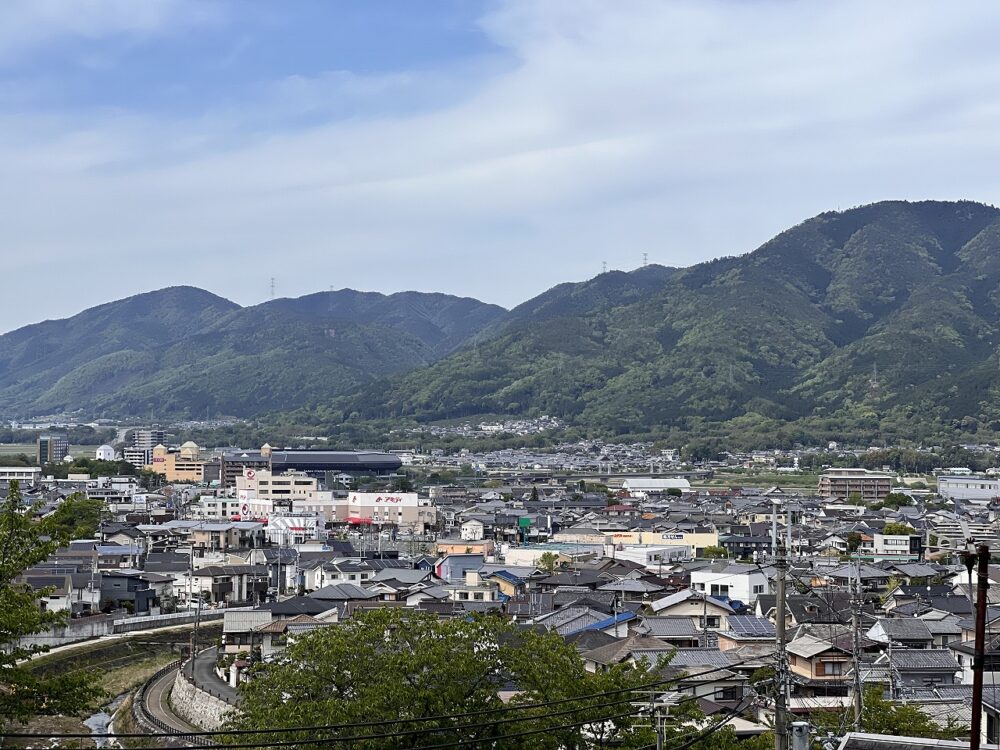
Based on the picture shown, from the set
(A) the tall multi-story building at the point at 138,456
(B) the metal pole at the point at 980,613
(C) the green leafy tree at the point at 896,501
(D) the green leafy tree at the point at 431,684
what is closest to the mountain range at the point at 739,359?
(A) the tall multi-story building at the point at 138,456

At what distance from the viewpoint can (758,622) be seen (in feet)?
64.1

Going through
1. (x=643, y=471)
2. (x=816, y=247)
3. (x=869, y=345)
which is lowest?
(x=643, y=471)

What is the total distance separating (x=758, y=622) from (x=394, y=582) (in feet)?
32.2

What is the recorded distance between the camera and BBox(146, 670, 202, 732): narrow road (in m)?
18.0

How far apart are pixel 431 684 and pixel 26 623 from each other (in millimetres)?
3439

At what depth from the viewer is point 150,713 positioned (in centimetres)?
1892

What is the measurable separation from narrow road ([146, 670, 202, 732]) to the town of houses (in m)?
1.01

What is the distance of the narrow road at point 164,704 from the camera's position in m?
18.0

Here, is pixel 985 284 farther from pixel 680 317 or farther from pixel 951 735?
pixel 951 735

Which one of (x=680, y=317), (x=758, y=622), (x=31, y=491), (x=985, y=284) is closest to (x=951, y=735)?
(x=758, y=622)

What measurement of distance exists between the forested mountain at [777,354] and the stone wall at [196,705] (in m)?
69.2

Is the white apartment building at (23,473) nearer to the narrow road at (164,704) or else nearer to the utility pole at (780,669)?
the narrow road at (164,704)

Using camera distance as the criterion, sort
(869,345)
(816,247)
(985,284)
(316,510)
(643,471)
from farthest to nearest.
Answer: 1. (816,247)
2. (985,284)
3. (869,345)
4. (643,471)
5. (316,510)

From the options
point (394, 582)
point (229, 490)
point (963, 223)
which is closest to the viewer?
point (394, 582)
